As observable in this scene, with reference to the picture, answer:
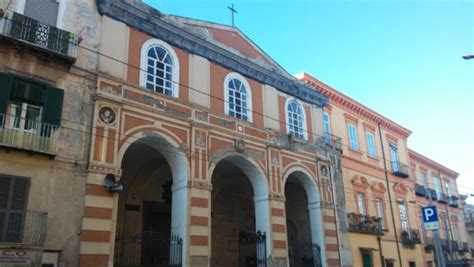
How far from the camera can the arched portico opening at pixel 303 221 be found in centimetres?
1890

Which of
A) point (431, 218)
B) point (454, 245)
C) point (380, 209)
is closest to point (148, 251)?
point (431, 218)

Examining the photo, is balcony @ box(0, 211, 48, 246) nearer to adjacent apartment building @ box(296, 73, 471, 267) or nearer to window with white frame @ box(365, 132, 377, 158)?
adjacent apartment building @ box(296, 73, 471, 267)

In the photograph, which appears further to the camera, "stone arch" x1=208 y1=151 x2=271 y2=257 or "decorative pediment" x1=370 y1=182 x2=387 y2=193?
"decorative pediment" x1=370 y1=182 x2=387 y2=193

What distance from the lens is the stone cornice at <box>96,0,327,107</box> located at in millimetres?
14820

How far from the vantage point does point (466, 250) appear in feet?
111

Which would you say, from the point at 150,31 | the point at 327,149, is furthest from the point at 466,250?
the point at 150,31

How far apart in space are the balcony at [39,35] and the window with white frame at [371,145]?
1881 centimetres

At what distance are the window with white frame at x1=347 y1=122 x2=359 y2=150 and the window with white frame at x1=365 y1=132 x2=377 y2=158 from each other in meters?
1.36

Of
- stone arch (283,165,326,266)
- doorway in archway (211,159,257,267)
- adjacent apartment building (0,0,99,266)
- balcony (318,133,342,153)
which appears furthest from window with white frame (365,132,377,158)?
adjacent apartment building (0,0,99,266)

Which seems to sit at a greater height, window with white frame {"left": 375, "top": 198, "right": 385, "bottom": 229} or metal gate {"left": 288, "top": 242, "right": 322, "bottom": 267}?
window with white frame {"left": 375, "top": 198, "right": 385, "bottom": 229}

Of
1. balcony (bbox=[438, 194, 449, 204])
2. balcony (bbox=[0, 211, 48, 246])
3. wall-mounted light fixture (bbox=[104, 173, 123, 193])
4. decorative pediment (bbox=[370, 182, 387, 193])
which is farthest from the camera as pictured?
balcony (bbox=[438, 194, 449, 204])

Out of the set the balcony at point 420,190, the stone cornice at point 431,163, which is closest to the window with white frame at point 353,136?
the balcony at point 420,190

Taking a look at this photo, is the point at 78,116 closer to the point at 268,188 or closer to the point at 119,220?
the point at 119,220

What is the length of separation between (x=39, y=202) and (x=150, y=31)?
24.2 ft
